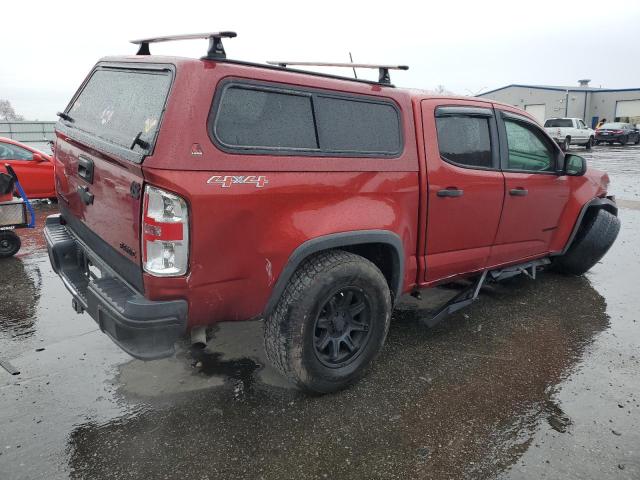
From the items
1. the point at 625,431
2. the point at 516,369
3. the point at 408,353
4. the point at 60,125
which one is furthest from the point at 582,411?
the point at 60,125

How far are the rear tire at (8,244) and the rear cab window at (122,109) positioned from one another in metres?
2.97

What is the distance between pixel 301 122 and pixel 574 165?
303 centimetres

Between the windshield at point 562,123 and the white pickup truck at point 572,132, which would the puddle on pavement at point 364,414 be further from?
the windshield at point 562,123

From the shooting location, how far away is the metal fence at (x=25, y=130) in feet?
57.2

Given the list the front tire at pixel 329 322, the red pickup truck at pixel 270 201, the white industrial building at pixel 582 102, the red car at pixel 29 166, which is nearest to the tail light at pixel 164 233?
the red pickup truck at pixel 270 201

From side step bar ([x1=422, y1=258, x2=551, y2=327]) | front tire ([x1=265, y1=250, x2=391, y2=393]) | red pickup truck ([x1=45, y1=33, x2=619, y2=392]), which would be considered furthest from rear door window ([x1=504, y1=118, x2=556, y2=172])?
front tire ([x1=265, y1=250, x2=391, y2=393])

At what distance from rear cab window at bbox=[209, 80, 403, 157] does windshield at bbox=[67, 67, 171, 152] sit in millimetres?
337

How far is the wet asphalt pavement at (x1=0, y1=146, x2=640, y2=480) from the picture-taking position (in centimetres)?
248

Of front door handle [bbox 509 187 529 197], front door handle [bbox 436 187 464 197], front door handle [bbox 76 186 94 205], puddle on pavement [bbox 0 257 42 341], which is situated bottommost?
puddle on pavement [bbox 0 257 42 341]

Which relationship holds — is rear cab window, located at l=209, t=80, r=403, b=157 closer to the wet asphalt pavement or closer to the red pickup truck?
the red pickup truck

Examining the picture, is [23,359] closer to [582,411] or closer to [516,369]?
[516,369]

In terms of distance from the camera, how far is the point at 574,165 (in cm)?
450

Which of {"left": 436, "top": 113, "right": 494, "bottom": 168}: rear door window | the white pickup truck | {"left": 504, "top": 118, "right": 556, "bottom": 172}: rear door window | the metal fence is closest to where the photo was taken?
{"left": 436, "top": 113, "right": 494, "bottom": 168}: rear door window

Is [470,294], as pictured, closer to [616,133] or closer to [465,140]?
[465,140]
